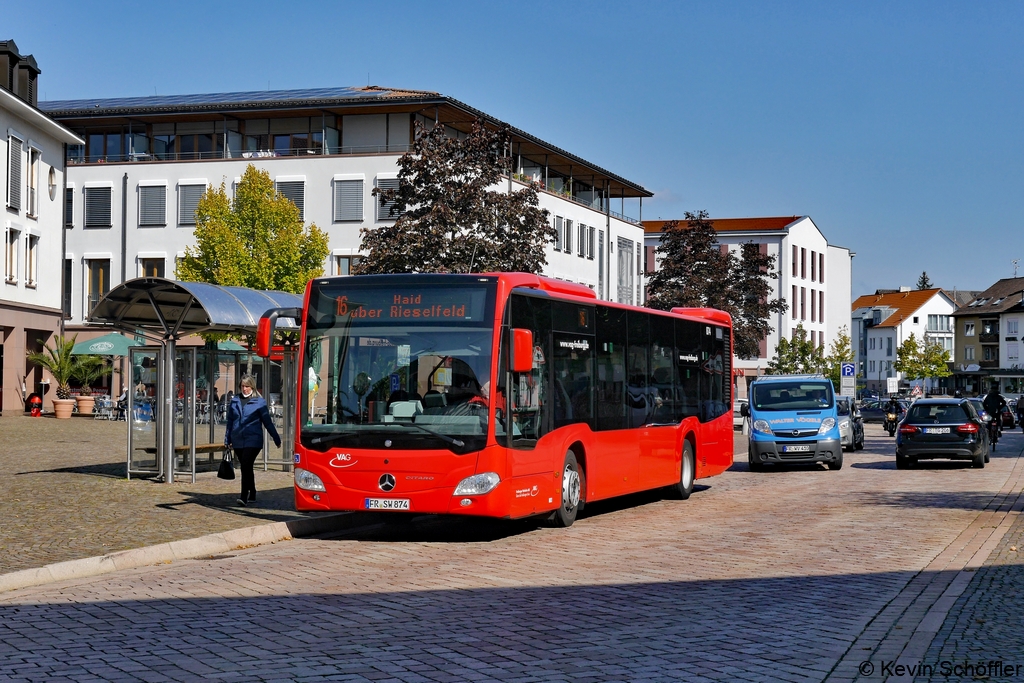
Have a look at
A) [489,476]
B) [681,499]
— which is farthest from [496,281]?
[681,499]

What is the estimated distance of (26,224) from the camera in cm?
4597

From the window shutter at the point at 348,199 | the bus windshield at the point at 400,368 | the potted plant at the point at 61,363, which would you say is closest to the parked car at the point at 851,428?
the bus windshield at the point at 400,368

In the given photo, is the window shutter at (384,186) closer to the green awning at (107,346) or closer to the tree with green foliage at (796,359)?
the green awning at (107,346)

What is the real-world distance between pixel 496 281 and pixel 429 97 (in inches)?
1683

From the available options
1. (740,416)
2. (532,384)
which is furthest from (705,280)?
(532,384)

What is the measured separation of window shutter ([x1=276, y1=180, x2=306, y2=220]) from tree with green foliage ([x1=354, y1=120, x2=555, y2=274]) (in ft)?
80.2

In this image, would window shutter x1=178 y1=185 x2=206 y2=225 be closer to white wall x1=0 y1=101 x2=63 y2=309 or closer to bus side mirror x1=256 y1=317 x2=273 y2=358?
white wall x1=0 y1=101 x2=63 y2=309

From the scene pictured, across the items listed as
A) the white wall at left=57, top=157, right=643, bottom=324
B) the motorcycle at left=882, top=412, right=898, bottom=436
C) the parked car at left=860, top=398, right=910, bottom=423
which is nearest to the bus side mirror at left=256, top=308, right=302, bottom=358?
the motorcycle at left=882, top=412, right=898, bottom=436

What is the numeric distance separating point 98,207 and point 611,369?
5000cm

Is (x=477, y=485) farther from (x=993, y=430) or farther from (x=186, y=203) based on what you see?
(x=186, y=203)

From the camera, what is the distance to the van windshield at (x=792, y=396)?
2858 centimetres

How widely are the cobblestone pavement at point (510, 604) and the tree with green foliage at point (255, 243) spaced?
36.2 metres

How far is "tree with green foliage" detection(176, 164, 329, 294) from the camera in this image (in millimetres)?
51031

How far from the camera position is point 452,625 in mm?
8641
